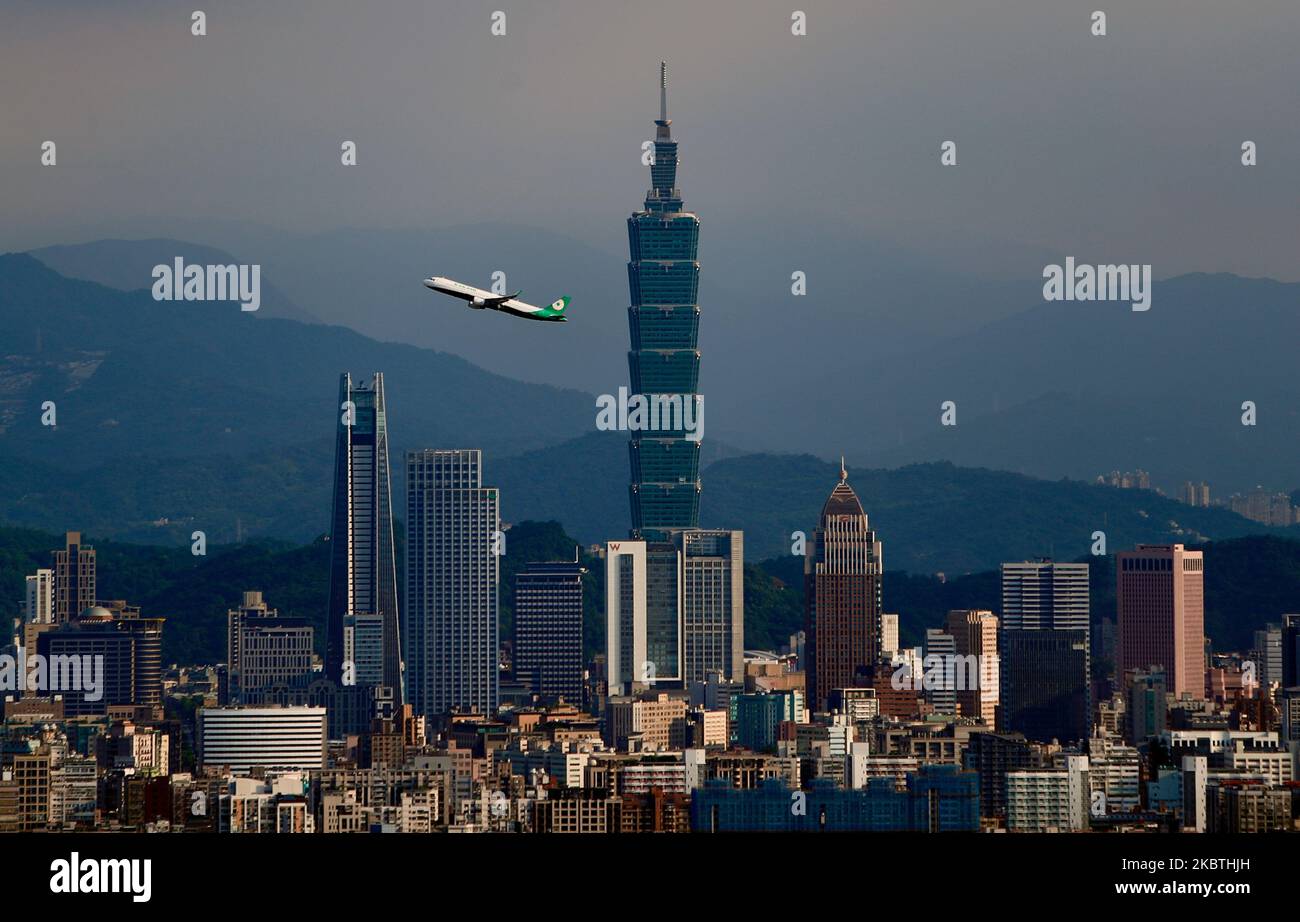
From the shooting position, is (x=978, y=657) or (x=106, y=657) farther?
(x=978, y=657)

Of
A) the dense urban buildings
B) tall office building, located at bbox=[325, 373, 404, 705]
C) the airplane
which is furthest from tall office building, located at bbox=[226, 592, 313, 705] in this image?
the airplane

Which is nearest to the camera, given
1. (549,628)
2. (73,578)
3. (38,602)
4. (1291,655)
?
(1291,655)

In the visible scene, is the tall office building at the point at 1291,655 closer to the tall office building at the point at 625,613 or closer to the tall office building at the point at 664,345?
the tall office building at the point at 625,613

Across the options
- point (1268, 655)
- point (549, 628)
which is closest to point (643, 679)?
point (549, 628)

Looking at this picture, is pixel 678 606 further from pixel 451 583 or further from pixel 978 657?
pixel 978 657

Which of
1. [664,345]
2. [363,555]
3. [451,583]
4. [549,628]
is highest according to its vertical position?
[664,345]
